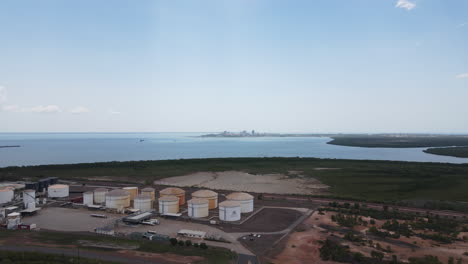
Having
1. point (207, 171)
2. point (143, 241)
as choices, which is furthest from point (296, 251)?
point (207, 171)

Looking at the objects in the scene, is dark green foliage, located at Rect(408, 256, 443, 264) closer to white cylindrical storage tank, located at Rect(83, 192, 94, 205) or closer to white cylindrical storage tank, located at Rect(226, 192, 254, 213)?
white cylindrical storage tank, located at Rect(226, 192, 254, 213)

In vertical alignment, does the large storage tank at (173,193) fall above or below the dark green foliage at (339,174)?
above

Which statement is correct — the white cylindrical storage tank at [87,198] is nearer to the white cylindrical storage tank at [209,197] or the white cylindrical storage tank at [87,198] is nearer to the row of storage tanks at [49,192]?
the row of storage tanks at [49,192]

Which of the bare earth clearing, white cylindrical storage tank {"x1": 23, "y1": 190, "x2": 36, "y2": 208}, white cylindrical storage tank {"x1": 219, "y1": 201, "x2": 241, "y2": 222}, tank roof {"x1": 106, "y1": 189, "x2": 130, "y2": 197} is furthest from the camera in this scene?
the bare earth clearing

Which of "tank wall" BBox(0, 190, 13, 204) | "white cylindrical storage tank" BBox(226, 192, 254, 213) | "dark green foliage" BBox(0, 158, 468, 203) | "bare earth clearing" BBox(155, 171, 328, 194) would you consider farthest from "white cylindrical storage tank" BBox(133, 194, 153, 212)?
"dark green foliage" BBox(0, 158, 468, 203)

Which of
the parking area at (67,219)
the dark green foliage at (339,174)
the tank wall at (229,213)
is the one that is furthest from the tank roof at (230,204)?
the dark green foliage at (339,174)

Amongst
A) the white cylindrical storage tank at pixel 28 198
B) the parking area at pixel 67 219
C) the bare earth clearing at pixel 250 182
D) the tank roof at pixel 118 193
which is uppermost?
the tank roof at pixel 118 193
